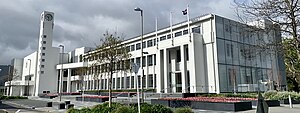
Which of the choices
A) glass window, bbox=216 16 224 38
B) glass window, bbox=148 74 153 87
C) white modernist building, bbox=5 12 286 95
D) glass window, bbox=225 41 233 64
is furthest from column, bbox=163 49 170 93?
glass window, bbox=225 41 233 64

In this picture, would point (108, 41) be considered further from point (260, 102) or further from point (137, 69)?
point (260, 102)

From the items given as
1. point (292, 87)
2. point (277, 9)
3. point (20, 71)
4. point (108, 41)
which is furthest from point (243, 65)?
point (20, 71)

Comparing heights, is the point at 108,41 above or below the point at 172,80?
above

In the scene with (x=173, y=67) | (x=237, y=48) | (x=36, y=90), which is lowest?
(x=36, y=90)

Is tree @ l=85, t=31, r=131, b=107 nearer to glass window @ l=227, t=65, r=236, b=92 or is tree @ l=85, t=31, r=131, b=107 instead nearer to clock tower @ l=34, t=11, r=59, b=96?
glass window @ l=227, t=65, r=236, b=92

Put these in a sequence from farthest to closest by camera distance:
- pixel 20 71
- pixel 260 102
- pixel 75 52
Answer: pixel 20 71 → pixel 75 52 → pixel 260 102

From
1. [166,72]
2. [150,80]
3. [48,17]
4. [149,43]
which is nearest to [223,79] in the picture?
[166,72]

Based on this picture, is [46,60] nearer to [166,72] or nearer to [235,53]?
[166,72]

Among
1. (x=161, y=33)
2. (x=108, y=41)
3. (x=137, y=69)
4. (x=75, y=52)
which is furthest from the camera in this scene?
(x=75, y=52)

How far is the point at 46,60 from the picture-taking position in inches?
2940

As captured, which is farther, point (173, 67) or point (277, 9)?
point (173, 67)

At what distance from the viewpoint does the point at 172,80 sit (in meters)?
40.5

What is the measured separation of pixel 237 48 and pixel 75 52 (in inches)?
2119

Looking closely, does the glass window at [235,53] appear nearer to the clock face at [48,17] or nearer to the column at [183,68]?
the column at [183,68]
